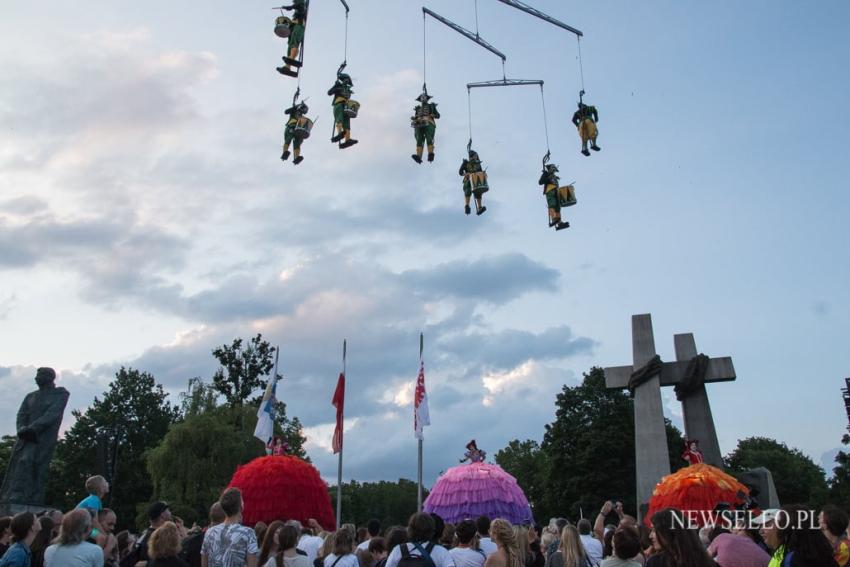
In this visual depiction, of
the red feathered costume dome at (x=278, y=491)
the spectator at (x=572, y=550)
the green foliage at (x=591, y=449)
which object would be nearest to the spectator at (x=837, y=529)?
the spectator at (x=572, y=550)

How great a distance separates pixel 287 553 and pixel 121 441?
51.8 metres

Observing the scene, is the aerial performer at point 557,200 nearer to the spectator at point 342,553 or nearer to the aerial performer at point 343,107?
the aerial performer at point 343,107

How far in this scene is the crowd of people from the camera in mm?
4855

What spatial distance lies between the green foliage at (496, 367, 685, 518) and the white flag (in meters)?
22.2

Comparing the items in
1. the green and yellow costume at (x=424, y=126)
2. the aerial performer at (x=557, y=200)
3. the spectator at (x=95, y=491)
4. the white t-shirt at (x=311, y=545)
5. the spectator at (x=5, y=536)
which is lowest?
the white t-shirt at (x=311, y=545)

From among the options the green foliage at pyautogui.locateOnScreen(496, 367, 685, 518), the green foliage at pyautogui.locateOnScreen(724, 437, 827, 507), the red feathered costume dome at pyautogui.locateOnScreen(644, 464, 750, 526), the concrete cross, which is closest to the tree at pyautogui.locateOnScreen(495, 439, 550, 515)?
the green foliage at pyautogui.locateOnScreen(496, 367, 685, 518)

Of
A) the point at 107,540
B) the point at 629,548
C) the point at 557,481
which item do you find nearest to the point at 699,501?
the point at 629,548

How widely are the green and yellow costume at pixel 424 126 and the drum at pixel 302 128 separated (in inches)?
93.2

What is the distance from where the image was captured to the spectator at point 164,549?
593 centimetres

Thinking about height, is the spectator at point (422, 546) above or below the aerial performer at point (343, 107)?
below

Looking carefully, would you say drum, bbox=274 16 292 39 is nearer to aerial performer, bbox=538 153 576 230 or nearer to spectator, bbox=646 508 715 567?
aerial performer, bbox=538 153 576 230

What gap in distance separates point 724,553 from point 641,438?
14.9 m

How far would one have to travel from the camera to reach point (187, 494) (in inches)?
1529

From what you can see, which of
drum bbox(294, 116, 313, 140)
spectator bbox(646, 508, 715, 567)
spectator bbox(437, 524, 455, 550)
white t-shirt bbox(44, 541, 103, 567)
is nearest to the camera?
spectator bbox(646, 508, 715, 567)
